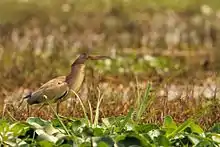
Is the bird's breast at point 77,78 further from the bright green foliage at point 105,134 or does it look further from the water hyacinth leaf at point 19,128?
the water hyacinth leaf at point 19,128

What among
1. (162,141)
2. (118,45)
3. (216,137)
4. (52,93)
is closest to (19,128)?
(162,141)

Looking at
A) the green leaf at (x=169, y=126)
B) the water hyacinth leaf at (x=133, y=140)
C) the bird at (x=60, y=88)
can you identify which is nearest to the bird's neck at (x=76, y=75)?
the bird at (x=60, y=88)

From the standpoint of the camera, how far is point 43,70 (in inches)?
468

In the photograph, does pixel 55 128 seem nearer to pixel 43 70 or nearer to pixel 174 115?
pixel 174 115

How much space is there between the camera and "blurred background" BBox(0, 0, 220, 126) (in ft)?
31.8

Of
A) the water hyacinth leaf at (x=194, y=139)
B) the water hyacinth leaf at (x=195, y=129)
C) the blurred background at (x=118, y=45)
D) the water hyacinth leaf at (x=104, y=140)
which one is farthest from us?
the blurred background at (x=118, y=45)

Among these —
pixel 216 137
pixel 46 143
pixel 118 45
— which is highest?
pixel 46 143

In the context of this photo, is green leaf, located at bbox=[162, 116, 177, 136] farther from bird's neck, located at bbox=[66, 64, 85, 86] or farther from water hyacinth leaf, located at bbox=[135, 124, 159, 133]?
bird's neck, located at bbox=[66, 64, 85, 86]

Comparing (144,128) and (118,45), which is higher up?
(144,128)

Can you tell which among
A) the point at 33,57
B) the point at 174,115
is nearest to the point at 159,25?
the point at 33,57

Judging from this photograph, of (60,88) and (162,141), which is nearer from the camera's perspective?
(162,141)

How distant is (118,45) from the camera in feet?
49.3

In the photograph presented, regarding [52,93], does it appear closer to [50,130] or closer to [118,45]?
[50,130]

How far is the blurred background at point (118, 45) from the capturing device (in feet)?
31.8
